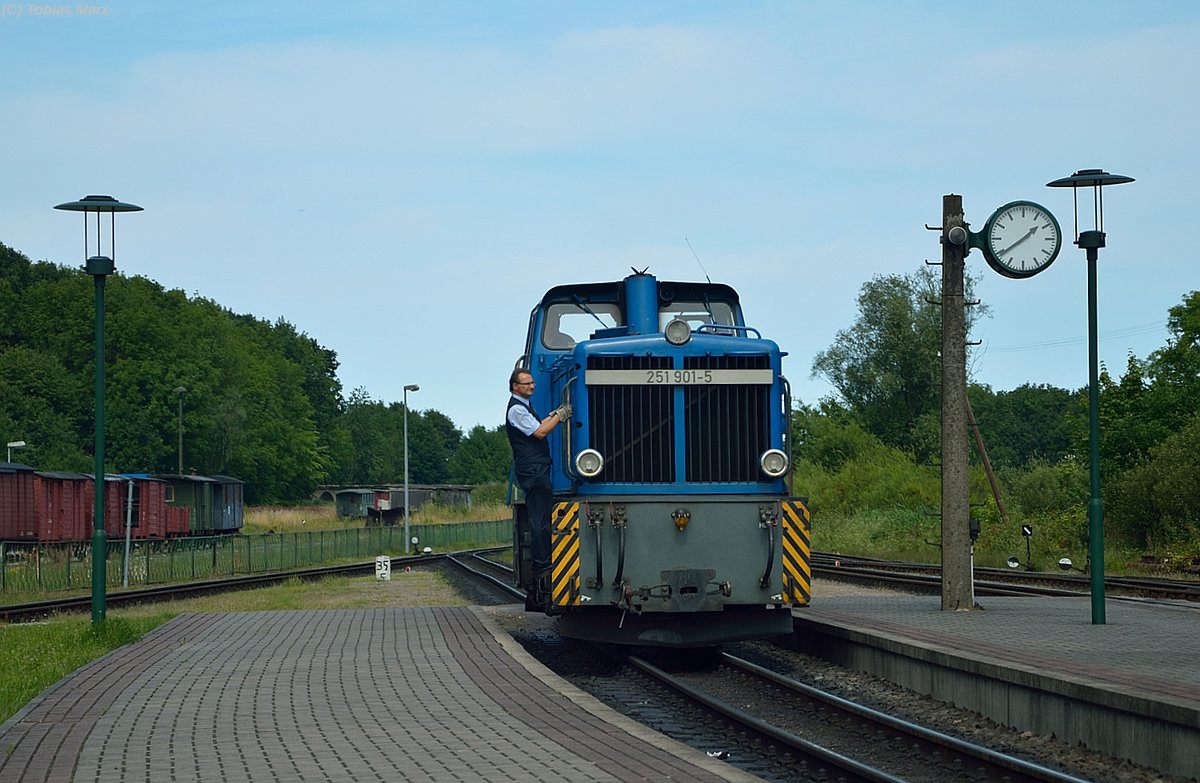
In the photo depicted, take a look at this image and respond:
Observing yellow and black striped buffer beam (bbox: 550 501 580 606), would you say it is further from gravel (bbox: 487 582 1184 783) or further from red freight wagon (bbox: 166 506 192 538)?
red freight wagon (bbox: 166 506 192 538)

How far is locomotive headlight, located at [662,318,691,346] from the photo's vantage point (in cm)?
1198

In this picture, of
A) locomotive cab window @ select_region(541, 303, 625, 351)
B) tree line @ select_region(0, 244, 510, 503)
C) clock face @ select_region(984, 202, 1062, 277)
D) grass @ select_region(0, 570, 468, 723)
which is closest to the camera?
grass @ select_region(0, 570, 468, 723)

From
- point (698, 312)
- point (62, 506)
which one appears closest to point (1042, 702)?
point (698, 312)

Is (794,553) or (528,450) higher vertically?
(528,450)

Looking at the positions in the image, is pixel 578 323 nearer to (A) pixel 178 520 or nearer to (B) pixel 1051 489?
(B) pixel 1051 489

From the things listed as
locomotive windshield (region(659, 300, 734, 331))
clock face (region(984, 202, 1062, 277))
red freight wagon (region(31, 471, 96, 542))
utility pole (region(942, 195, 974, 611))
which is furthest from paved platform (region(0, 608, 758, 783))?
red freight wagon (region(31, 471, 96, 542))

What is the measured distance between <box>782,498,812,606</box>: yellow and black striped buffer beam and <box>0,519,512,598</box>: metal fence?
20773 mm

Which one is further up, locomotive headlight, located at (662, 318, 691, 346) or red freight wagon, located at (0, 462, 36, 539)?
locomotive headlight, located at (662, 318, 691, 346)

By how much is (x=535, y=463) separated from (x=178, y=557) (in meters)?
23.3

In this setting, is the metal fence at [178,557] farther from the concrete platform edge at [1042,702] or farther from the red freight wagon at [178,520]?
the concrete platform edge at [1042,702]

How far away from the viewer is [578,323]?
13.8 m

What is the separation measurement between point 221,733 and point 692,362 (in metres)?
5.78

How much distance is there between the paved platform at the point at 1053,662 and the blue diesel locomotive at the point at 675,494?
4.40ft

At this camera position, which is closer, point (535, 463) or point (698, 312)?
point (535, 463)
